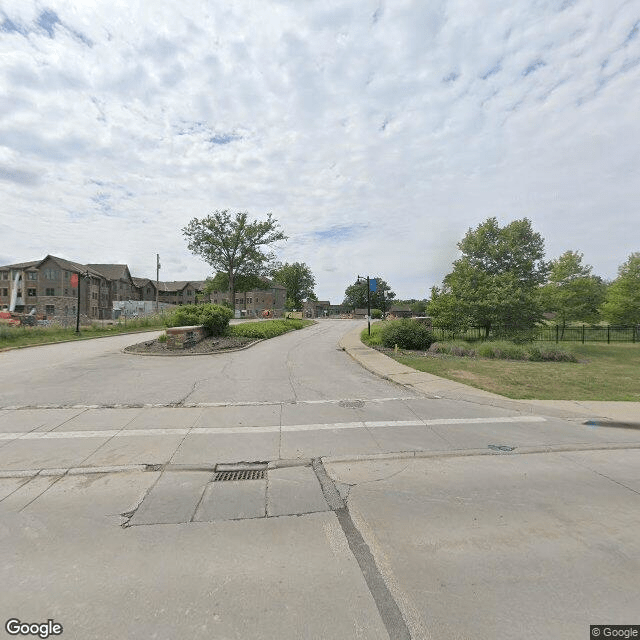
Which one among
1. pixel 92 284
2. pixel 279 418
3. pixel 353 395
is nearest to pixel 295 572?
pixel 279 418

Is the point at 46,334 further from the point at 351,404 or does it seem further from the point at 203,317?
the point at 351,404

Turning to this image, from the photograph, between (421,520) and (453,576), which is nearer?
(453,576)

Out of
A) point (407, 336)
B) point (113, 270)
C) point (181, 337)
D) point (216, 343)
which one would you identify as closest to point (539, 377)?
point (407, 336)

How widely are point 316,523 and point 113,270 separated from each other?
84705 millimetres

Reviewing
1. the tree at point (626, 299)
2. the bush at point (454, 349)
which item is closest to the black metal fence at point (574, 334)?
the tree at point (626, 299)

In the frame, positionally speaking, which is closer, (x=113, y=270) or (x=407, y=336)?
(x=407, y=336)

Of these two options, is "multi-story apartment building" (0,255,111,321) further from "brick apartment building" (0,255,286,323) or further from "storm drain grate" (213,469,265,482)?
"storm drain grate" (213,469,265,482)

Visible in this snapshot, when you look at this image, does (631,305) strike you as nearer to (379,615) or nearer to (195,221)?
(379,615)

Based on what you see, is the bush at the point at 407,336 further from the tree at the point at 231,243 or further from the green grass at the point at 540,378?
the tree at the point at 231,243

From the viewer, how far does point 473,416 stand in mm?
6727

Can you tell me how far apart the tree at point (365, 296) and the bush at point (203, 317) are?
8835cm

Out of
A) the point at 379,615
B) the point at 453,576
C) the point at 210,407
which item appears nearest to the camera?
the point at 379,615

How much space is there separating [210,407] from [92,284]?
68828 millimetres

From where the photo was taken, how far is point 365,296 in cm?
10719
